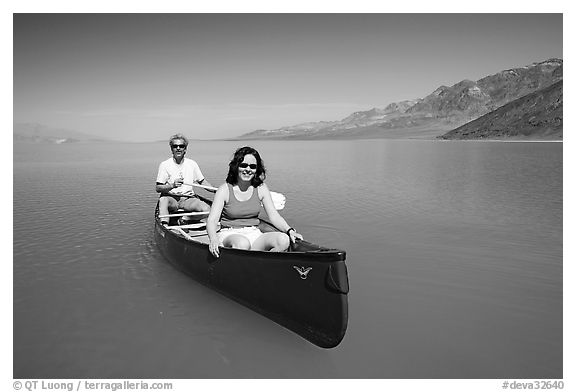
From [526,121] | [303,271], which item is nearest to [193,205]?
[303,271]

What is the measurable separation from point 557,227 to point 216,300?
814cm

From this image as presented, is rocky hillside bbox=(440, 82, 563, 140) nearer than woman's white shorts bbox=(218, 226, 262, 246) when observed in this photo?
No

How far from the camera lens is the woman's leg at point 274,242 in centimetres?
543

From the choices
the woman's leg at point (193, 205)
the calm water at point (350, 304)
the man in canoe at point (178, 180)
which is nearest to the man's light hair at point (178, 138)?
the man in canoe at point (178, 180)

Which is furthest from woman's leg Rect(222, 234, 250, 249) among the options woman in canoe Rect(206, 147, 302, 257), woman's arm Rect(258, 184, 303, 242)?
woman's arm Rect(258, 184, 303, 242)

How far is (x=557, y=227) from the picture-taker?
9.66 meters

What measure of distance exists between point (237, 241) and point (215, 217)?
0.44m

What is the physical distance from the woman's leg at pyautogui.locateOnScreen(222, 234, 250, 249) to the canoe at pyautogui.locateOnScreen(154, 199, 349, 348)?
0.19 meters

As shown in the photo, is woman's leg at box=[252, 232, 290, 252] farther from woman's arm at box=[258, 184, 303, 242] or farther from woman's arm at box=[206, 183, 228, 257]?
woman's arm at box=[206, 183, 228, 257]

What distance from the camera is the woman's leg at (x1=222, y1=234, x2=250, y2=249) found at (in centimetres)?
547

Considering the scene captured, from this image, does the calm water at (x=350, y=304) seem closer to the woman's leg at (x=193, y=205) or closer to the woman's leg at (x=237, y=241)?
the woman's leg at (x=237, y=241)

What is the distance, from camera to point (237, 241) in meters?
5.50
